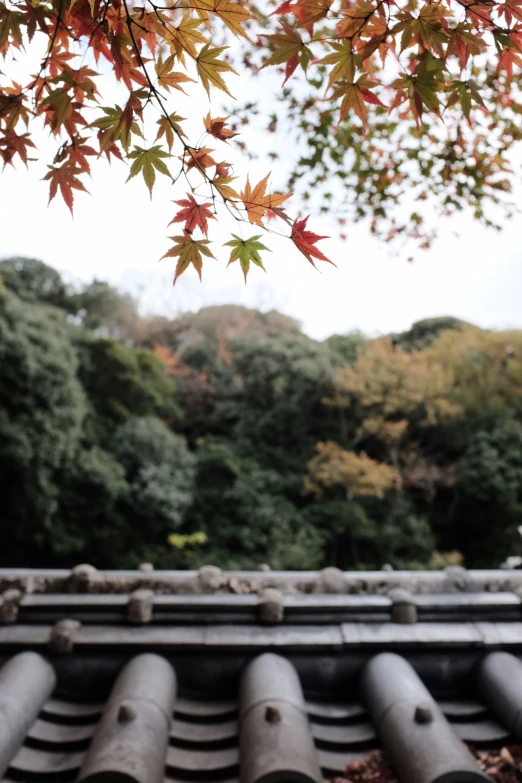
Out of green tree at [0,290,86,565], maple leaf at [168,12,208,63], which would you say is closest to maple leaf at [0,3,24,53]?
maple leaf at [168,12,208,63]

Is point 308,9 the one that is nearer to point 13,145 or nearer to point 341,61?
point 341,61

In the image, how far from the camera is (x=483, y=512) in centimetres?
1495

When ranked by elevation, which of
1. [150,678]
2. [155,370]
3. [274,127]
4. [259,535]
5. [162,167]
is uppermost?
[155,370]

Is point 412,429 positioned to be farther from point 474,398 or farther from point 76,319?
point 76,319

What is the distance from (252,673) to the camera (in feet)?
8.27

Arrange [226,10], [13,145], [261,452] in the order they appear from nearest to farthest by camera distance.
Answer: [226,10], [13,145], [261,452]

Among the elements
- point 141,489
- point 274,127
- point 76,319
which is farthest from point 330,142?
point 76,319

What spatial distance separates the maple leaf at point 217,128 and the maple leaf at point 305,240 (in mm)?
301

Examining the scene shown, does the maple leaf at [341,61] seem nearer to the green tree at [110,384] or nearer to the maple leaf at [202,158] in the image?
the maple leaf at [202,158]

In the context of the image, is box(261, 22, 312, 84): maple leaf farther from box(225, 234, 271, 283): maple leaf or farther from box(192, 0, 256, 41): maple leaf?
box(225, 234, 271, 283): maple leaf

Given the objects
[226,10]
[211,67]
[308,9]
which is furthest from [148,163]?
[308,9]

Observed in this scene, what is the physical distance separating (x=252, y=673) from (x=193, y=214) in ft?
6.50

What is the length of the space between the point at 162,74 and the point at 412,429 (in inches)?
617

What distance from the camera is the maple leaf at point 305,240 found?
1.28 metres
